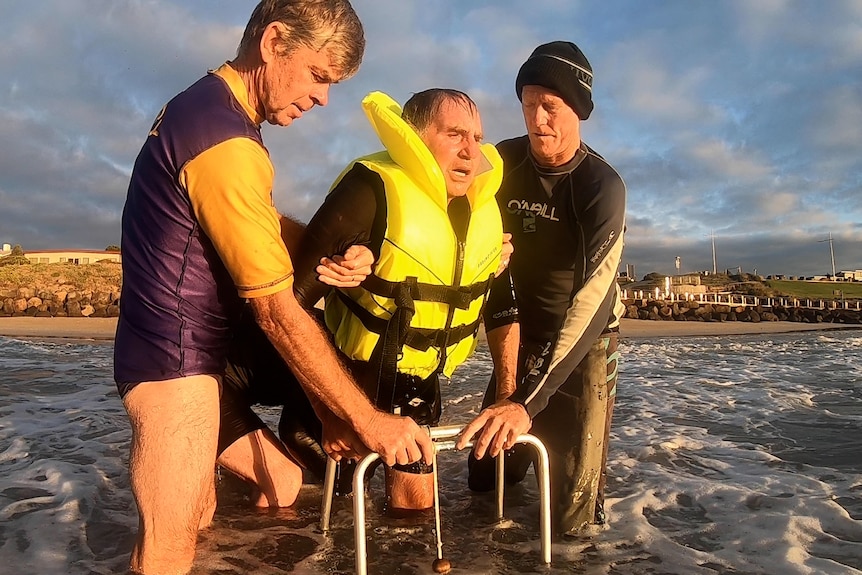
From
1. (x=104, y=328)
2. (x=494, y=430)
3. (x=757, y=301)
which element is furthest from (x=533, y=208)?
(x=757, y=301)

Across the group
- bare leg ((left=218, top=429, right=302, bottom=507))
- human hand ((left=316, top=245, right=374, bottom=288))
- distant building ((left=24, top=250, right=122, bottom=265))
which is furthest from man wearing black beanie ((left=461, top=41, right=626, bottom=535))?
distant building ((left=24, top=250, right=122, bottom=265))

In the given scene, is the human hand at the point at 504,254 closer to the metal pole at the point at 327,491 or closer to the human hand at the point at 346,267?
the human hand at the point at 346,267

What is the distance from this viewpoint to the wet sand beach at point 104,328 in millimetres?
20480

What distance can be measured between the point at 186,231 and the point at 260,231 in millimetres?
390

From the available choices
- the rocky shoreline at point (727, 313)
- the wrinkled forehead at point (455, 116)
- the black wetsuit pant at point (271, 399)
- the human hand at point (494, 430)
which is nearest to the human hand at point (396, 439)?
the human hand at point (494, 430)

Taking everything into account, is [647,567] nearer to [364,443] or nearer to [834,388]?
[364,443]

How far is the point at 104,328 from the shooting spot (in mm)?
22984

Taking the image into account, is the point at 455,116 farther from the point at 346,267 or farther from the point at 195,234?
the point at 195,234

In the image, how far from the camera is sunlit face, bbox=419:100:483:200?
3.43 m

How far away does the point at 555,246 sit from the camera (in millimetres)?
4336

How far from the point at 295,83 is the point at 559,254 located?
7.47 feet

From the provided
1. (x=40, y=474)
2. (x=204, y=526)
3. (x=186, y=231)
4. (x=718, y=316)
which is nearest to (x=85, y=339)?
(x=40, y=474)

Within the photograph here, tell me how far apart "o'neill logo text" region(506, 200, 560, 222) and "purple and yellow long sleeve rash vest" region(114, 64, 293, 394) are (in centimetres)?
211

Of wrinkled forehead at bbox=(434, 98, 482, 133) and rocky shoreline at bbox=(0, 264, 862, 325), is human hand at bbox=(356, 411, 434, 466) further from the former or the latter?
rocky shoreline at bbox=(0, 264, 862, 325)
